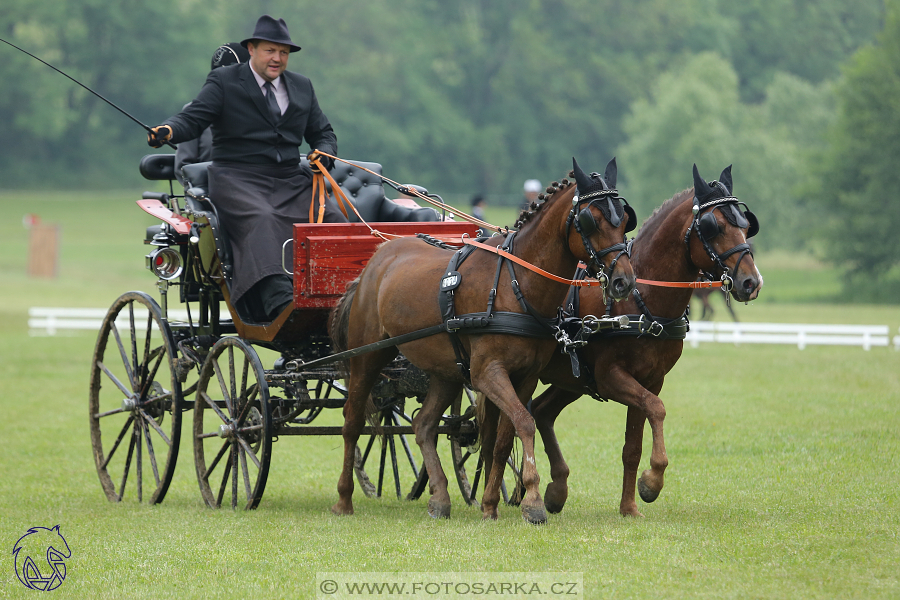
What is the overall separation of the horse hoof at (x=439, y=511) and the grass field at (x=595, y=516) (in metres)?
0.14

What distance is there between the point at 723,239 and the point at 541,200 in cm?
101

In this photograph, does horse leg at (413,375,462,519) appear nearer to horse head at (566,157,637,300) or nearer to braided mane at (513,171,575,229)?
braided mane at (513,171,575,229)

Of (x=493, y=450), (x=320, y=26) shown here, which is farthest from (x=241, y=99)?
(x=320, y=26)

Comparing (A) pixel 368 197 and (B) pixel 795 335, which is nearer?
(A) pixel 368 197

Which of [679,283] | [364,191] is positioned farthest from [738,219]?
[364,191]

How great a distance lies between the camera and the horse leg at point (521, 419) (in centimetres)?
636

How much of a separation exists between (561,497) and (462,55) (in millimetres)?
65805

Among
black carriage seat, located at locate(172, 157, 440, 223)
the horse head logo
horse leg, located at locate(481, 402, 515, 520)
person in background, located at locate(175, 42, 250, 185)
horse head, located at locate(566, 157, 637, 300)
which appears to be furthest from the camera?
person in background, located at locate(175, 42, 250, 185)

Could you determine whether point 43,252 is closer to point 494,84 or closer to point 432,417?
point 432,417

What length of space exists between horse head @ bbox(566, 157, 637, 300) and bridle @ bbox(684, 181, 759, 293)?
48cm

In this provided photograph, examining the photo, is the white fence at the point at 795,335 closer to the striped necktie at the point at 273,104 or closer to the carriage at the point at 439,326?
the carriage at the point at 439,326

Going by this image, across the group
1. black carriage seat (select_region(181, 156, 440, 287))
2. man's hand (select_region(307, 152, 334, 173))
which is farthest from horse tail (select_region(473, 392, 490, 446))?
man's hand (select_region(307, 152, 334, 173))

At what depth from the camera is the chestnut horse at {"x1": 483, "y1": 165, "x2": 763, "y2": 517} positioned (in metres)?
6.54

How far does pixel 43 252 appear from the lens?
37.8 meters
